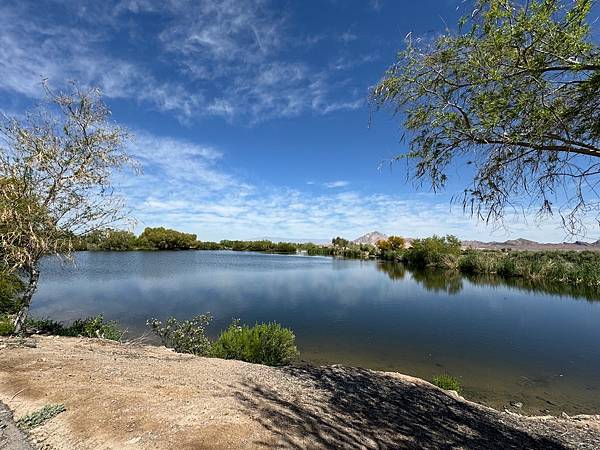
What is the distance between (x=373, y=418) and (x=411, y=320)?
1394 centimetres

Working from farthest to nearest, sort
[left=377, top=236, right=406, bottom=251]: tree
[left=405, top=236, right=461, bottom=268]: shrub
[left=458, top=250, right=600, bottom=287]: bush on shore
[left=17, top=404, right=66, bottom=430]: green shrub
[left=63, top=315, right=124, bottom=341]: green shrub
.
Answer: [left=377, top=236, right=406, bottom=251]: tree < [left=405, top=236, right=461, bottom=268]: shrub < [left=458, top=250, right=600, bottom=287]: bush on shore < [left=63, top=315, right=124, bottom=341]: green shrub < [left=17, top=404, right=66, bottom=430]: green shrub

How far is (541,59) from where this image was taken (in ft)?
10.7

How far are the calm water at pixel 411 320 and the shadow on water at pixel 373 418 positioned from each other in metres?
3.56

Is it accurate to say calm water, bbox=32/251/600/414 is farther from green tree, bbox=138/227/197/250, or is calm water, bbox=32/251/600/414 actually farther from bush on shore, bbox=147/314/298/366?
green tree, bbox=138/227/197/250

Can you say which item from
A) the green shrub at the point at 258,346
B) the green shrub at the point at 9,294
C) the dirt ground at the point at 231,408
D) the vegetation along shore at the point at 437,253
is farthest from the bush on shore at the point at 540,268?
the green shrub at the point at 9,294

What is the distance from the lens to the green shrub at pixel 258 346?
8523 mm

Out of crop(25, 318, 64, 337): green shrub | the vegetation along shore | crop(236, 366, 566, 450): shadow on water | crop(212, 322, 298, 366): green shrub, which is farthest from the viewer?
the vegetation along shore

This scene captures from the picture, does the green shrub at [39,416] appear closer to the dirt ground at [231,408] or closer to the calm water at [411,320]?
the dirt ground at [231,408]

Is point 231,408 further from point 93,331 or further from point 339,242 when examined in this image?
point 339,242

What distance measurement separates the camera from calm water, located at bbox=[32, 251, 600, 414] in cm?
1026

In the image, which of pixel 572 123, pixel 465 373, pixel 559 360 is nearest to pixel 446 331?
pixel 559 360

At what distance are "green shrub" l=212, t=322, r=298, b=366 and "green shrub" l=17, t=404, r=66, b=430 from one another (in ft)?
16.0

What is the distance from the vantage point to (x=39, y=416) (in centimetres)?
368

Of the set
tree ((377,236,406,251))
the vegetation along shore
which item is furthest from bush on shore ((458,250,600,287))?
tree ((377,236,406,251))
